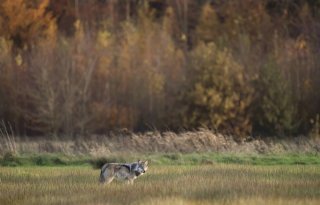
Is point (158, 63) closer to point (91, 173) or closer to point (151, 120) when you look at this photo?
point (151, 120)

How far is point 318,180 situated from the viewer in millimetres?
18438

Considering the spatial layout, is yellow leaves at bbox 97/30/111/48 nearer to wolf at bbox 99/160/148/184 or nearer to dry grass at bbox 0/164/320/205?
dry grass at bbox 0/164/320/205

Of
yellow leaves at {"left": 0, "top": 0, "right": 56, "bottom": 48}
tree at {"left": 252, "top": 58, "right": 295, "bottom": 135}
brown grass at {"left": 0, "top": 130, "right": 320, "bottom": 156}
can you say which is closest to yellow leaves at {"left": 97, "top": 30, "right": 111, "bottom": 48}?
yellow leaves at {"left": 0, "top": 0, "right": 56, "bottom": 48}

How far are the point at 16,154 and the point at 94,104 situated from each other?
2303cm

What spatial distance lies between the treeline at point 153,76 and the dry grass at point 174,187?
25.0 meters

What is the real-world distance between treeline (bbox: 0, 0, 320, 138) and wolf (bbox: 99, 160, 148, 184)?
92.2 ft

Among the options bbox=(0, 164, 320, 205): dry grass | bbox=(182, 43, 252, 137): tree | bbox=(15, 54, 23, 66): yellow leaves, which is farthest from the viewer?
bbox=(15, 54, 23, 66): yellow leaves

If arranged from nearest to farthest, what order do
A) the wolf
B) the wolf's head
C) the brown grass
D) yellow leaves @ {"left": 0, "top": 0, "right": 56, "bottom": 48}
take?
the wolf < the wolf's head < the brown grass < yellow leaves @ {"left": 0, "top": 0, "right": 56, "bottom": 48}

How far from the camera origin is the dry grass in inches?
590

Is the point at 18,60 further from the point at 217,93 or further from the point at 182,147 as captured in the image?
the point at 182,147

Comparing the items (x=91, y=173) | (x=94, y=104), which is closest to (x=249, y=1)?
(x=94, y=104)

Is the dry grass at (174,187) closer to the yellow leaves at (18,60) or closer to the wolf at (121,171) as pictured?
the wolf at (121,171)

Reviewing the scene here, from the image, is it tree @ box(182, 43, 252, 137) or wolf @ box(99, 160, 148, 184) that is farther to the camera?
tree @ box(182, 43, 252, 137)

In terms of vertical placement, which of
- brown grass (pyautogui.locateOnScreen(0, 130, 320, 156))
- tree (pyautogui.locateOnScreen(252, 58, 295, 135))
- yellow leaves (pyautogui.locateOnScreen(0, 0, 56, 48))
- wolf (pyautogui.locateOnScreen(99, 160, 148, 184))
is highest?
wolf (pyautogui.locateOnScreen(99, 160, 148, 184))
